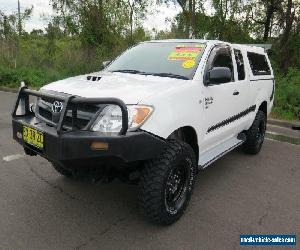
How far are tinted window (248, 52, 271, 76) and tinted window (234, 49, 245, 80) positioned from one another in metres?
0.35

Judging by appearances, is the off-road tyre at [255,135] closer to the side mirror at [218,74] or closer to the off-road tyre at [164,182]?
the side mirror at [218,74]

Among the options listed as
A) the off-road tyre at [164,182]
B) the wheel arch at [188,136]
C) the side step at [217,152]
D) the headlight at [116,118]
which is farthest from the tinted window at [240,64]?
the headlight at [116,118]

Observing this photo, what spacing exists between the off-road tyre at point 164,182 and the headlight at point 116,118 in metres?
0.43

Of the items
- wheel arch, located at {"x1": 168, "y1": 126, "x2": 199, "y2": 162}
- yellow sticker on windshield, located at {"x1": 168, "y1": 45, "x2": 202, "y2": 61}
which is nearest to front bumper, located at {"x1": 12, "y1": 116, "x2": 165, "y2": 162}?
wheel arch, located at {"x1": 168, "y1": 126, "x2": 199, "y2": 162}

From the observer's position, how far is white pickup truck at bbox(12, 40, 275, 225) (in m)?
3.05

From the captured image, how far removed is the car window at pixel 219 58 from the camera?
429cm

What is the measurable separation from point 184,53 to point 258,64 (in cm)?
203

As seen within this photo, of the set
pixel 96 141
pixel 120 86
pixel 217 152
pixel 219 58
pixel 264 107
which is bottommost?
pixel 217 152

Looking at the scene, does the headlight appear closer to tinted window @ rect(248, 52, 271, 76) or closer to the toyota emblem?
the toyota emblem

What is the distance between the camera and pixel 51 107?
3510 mm

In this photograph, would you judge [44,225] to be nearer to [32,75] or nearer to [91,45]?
[32,75]

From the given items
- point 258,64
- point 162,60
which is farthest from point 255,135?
point 162,60

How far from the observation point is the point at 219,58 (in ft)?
15.1

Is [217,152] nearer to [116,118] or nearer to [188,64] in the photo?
[188,64]
